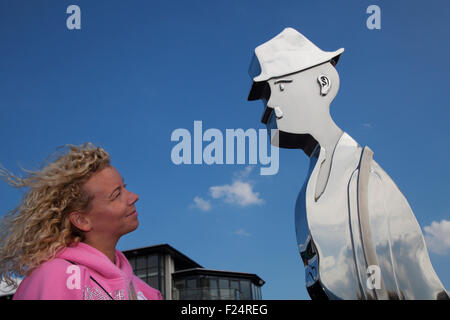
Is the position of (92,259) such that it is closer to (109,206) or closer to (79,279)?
(79,279)

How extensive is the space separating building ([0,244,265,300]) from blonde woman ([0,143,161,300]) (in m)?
17.3

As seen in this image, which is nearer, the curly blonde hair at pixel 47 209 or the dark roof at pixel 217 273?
the curly blonde hair at pixel 47 209

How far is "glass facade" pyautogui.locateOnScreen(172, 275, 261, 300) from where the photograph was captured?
1958 cm

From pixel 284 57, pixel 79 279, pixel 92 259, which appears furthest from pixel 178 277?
pixel 79 279

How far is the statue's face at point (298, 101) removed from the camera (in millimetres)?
8609

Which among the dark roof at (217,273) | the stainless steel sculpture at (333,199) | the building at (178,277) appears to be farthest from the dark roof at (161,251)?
the stainless steel sculpture at (333,199)

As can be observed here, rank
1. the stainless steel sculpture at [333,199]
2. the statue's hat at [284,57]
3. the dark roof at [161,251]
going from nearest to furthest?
the stainless steel sculpture at [333,199]
the statue's hat at [284,57]
the dark roof at [161,251]

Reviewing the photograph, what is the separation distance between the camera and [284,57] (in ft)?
29.4

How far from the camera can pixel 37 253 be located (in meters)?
2.42

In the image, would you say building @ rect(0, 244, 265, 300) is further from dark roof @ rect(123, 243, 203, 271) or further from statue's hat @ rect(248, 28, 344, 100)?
statue's hat @ rect(248, 28, 344, 100)

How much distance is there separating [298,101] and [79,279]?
7.00 metres

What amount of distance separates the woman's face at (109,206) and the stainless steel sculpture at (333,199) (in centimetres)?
542

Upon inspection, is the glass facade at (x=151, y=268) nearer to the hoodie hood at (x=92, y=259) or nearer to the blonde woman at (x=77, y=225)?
the blonde woman at (x=77, y=225)

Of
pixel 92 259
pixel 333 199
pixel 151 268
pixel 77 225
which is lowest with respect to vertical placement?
pixel 92 259
